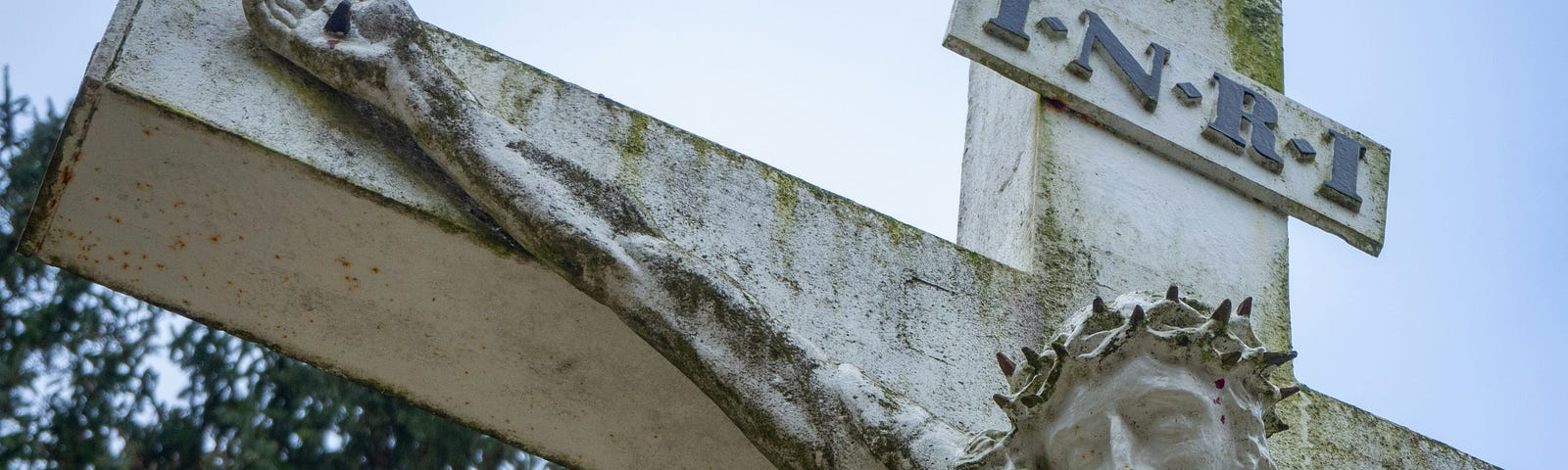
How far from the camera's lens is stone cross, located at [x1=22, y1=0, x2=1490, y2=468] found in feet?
9.49

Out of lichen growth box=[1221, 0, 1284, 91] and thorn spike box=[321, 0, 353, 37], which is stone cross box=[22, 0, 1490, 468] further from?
lichen growth box=[1221, 0, 1284, 91]

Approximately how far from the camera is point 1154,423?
8.55 feet

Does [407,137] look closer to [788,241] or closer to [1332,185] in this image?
[788,241]

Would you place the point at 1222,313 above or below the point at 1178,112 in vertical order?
below

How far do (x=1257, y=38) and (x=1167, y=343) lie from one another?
208 cm

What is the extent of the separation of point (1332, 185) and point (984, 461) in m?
1.74

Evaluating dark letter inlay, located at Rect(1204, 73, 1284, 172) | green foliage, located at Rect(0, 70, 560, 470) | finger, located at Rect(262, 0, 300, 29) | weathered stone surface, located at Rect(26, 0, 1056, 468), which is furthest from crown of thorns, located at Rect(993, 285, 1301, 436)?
green foliage, located at Rect(0, 70, 560, 470)

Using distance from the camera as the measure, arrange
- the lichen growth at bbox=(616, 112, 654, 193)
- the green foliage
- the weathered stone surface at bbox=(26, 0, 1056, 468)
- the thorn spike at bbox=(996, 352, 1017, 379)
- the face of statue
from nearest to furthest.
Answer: the face of statue, the thorn spike at bbox=(996, 352, 1017, 379), the weathered stone surface at bbox=(26, 0, 1056, 468), the lichen growth at bbox=(616, 112, 654, 193), the green foliage

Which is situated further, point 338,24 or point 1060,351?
point 338,24

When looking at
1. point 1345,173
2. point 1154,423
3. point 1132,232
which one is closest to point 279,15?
point 1154,423

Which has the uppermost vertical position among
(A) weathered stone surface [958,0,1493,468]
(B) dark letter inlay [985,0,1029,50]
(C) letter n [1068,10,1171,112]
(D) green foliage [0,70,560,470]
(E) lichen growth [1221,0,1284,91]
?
(E) lichen growth [1221,0,1284,91]

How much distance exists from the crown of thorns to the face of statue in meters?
0.04

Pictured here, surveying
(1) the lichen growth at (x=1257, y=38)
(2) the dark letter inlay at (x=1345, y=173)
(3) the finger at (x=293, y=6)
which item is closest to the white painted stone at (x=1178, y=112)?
(2) the dark letter inlay at (x=1345, y=173)

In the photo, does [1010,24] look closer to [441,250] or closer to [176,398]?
[441,250]
